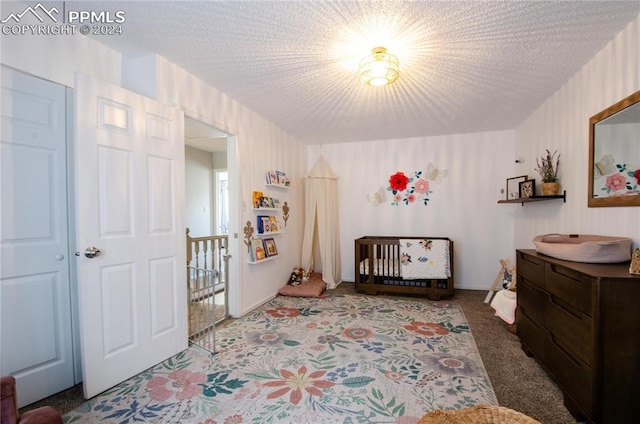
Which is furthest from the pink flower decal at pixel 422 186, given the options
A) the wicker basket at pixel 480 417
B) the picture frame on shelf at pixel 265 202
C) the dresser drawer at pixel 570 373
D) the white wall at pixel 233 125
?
the wicker basket at pixel 480 417

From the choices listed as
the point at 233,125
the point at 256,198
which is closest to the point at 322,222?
the point at 256,198

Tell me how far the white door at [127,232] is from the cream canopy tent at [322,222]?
2.31 metres

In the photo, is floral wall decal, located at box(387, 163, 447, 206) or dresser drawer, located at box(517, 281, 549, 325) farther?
floral wall decal, located at box(387, 163, 447, 206)

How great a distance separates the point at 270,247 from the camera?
12.2 feet

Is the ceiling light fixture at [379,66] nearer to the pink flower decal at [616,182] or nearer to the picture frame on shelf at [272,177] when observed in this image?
the pink flower decal at [616,182]

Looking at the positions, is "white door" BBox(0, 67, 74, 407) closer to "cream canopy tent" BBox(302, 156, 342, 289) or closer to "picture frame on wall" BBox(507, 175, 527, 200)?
"cream canopy tent" BBox(302, 156, 342, 289)

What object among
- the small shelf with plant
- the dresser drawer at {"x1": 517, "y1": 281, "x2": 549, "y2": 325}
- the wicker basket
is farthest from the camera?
the small shelf with plant

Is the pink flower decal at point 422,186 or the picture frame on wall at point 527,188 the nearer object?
the picture frame on wall at point 527,188

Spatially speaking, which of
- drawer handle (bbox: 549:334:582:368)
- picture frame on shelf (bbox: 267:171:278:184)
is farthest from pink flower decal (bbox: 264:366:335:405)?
picture frame on shelf (bbox: 267:171:278:184)

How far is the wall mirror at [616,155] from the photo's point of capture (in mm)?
1804

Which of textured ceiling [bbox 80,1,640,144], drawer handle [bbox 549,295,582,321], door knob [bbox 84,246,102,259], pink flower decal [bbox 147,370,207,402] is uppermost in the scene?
textured ceiling [bbox 80,1,640,144]

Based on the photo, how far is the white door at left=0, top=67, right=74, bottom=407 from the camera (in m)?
1.67

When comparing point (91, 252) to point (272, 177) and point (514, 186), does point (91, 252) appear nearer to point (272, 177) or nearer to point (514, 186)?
point (272, 177)

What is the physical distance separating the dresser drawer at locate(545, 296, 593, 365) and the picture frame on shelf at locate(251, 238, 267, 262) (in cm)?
272
